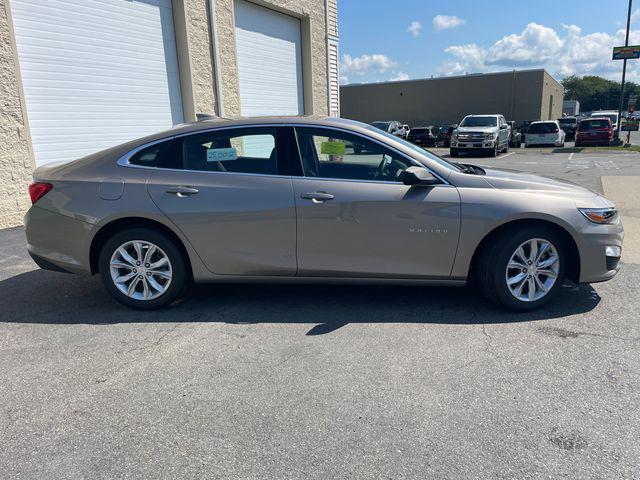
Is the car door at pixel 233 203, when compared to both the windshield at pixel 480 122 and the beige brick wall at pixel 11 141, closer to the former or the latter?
the beige brick wall at pixel 11 141

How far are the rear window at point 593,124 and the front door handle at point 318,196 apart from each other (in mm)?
29258

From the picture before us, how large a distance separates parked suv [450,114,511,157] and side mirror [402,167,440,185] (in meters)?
19.9

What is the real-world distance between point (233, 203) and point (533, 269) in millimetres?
2545

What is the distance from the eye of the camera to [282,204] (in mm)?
4133

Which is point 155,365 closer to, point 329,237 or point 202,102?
point 329,237

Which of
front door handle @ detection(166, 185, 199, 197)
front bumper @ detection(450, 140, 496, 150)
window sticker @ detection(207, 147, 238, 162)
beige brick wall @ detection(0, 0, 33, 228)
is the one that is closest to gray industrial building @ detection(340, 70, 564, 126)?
front bumper @ detection(450, 140, 496, 150)

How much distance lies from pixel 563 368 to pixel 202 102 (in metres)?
9.57

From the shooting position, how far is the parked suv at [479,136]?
22.6 metres

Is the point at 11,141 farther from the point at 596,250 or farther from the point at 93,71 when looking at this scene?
the point at 596,250

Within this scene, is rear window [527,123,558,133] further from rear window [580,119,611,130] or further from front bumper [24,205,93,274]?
front bumper [24,205,93,274]

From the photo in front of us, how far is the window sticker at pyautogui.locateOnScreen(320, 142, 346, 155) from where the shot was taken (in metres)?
4.31

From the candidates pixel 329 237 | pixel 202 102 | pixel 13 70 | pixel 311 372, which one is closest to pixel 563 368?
Answer: pixel 311 372

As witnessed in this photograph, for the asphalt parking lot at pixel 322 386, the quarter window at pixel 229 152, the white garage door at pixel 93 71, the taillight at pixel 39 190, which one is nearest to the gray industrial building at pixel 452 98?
the white garage door at pixel 93 71

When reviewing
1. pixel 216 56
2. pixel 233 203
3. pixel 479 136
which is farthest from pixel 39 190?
pixel 479 136
